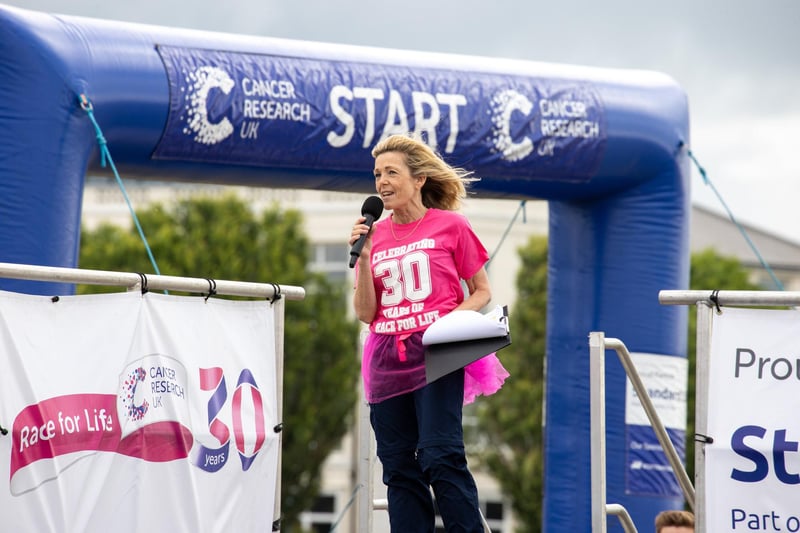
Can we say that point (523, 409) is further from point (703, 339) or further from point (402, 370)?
point (402, 370)

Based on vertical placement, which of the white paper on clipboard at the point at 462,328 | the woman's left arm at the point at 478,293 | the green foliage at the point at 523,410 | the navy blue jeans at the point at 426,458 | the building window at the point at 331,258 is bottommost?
the green foliage at the point at 523,410

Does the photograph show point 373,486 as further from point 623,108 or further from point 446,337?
point 623,108

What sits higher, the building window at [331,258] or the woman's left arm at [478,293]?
the building window at [331,258]

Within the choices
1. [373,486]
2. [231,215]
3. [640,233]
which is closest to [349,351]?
[231,215]

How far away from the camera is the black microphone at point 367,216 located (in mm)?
3832

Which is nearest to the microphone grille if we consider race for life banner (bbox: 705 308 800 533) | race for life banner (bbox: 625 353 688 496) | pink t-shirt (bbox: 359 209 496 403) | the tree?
pink t-shirt (bbox: 359 209 496 403)

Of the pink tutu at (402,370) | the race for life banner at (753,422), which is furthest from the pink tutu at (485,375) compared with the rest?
the race for life banner at (753,422)

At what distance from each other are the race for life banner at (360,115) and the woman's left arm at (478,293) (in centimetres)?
293

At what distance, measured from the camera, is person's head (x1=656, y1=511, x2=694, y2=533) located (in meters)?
5.59

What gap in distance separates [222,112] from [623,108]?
269 centimetres

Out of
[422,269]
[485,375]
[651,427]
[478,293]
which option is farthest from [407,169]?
[651,427]

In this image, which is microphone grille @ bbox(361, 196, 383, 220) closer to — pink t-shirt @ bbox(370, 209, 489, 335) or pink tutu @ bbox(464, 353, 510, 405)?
pink t-shirt @ bbox(370, 209, 489, 335)

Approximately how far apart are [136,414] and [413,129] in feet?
11.9

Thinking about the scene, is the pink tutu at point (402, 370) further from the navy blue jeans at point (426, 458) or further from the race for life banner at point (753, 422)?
the race for life banner at point (753, 422)
